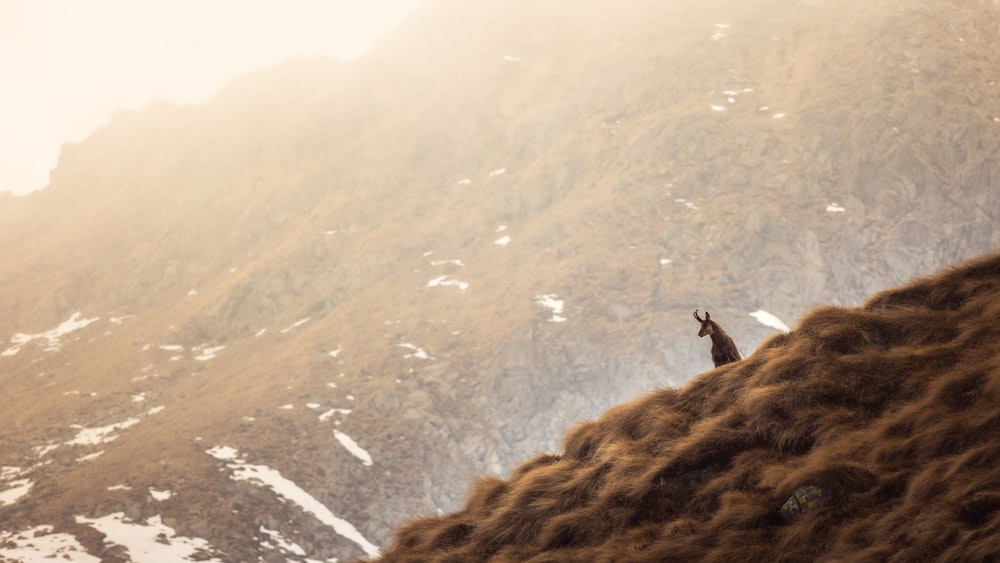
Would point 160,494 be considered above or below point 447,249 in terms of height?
below

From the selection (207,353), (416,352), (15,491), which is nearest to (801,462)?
(15,491)

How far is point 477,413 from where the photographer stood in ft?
182

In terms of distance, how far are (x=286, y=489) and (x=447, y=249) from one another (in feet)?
106

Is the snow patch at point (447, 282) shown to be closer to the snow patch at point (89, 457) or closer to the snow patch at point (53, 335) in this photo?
the snow patch at point (89, 457)

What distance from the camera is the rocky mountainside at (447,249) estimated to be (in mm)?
50469

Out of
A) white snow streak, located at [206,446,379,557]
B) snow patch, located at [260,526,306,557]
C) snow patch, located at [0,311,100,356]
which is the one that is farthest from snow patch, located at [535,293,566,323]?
snow patch, located at [0,311,100,356]

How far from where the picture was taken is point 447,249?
7500 cm

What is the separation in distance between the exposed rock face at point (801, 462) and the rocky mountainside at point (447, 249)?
33050mm

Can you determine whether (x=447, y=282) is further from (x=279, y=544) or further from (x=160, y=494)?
(x=279, y=544)

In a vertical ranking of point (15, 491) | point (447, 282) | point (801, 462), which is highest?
point (801, 462)

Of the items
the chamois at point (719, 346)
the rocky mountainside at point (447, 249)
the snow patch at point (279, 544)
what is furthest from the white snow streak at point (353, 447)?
the chamois at point (719, 346)

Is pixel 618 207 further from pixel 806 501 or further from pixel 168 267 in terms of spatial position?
pixel 806 501

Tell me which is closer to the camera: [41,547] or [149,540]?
[41,547]

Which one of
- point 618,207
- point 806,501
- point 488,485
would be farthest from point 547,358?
point 806,501
